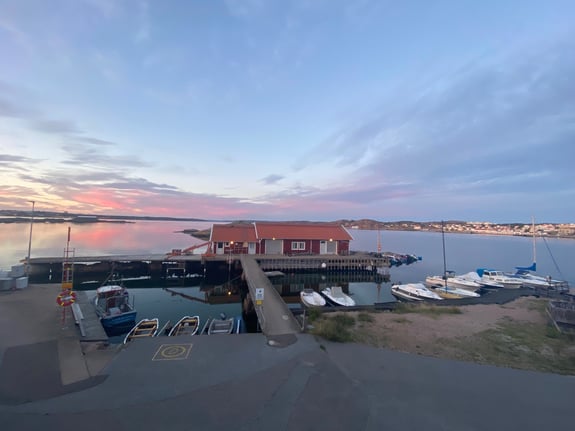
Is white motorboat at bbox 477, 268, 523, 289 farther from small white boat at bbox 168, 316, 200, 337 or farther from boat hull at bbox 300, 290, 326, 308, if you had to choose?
small white boat at bbox 168, 316, 200, 337

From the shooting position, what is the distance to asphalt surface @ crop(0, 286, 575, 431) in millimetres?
6289

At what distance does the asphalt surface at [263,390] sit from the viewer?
6.29 metres

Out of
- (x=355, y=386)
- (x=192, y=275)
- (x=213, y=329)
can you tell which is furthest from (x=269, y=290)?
(x=192, y=275)

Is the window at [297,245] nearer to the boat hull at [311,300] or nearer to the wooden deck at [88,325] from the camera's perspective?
the boat hull at [311,300]

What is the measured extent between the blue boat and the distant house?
733 inches

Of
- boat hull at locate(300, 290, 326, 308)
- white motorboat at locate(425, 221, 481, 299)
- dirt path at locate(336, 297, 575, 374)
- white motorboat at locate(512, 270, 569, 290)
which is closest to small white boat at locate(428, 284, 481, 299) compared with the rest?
white motorboat at locate(425, 221, 481, 299)

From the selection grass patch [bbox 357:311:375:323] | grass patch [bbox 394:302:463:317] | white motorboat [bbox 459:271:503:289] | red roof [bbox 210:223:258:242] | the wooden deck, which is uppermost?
red roof [bbox 210:223:258:242]

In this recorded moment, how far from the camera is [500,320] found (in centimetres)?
1633

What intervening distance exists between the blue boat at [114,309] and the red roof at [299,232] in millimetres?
20843

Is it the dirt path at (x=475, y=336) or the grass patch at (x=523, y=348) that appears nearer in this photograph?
the grass patch at (x=523, y=348)

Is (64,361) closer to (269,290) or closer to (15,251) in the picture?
(269,290)

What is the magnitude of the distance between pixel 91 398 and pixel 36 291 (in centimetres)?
1379

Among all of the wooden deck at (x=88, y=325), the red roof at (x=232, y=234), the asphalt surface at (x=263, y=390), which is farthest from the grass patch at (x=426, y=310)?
the red roof at (x=232, y=234)

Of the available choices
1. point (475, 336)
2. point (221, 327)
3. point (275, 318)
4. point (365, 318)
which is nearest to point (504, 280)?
point (475, 336)
